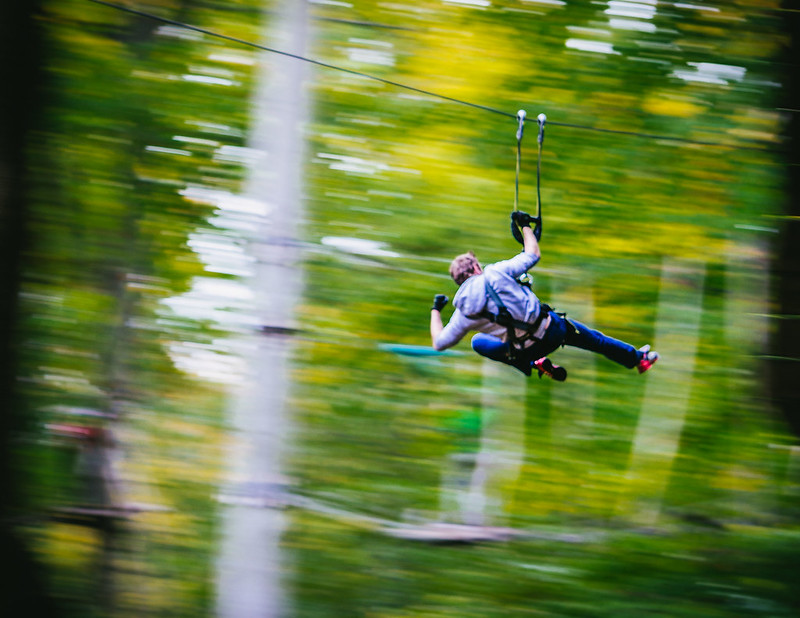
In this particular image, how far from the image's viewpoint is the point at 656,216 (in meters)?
6.32

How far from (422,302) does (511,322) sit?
3.08 m

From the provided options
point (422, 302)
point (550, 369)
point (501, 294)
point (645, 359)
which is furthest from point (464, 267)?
point (422, 302)

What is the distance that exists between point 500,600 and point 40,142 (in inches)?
223

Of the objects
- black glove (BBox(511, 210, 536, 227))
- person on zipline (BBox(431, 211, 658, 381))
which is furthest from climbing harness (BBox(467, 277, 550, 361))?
black glove (BBox(511, 210, 536, 227))

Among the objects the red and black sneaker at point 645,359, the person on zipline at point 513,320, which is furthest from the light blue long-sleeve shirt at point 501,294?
the red and black sneaker at point 645,359

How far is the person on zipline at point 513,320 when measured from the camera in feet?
11.2

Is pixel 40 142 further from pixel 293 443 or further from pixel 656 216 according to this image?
pixel 656 216

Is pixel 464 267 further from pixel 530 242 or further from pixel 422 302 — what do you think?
pixel 422 302

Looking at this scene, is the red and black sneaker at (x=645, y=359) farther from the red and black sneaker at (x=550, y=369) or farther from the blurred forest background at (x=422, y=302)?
the blurred forest background at (x=422, y=302)

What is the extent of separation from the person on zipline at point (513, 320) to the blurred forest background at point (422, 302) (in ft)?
8.00

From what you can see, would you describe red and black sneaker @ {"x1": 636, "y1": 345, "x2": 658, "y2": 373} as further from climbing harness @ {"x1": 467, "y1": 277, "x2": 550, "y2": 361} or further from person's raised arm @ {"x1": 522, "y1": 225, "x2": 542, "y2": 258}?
person's raised arm @ {"x1": 522, "y1": 225, "x2": 542, "y2": 258}

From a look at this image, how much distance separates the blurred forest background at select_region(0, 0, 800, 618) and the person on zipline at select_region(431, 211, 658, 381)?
96.0 inches

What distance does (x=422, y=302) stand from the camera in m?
6.50

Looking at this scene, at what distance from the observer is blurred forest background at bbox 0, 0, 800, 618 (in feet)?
20.7
